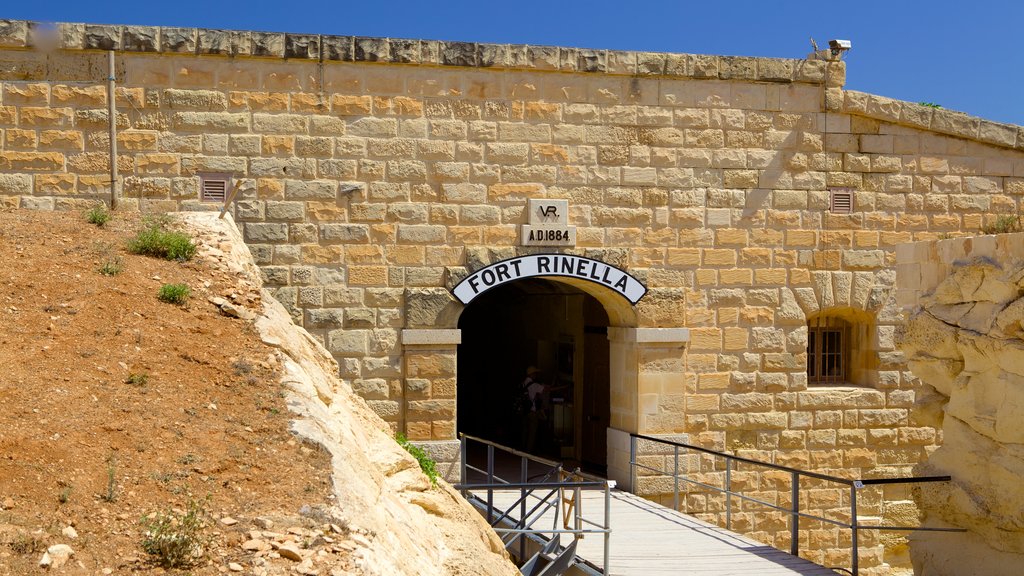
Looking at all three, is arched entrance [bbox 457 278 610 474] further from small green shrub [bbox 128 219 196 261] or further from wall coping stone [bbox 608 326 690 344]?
small green shrub [bbox 128 219 196 261]

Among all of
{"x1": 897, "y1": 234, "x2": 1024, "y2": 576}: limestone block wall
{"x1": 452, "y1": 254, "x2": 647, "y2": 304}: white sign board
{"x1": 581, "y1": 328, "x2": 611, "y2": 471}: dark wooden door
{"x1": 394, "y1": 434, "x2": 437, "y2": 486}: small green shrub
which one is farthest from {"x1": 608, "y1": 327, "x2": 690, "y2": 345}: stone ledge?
{"x1": 897, "y1": 234, "x2": 1024, "y2": 576}: limestone block wall

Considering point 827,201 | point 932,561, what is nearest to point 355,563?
point 932,561

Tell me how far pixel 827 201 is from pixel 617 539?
5.78 metres

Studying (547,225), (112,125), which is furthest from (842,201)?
(112,125)

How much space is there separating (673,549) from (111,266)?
19.2 feet

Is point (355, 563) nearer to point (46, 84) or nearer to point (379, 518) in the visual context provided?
point (379, 518)

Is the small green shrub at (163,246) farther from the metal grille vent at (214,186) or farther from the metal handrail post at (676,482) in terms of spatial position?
the metal handrail post at (676,482)

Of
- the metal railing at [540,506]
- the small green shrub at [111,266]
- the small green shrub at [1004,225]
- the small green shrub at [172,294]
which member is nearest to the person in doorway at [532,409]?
the metal railing at [540,506]

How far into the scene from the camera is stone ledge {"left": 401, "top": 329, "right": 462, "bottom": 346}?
1202 cm

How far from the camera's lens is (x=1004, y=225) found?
42.5ft

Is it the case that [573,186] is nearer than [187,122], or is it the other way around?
[187,122]

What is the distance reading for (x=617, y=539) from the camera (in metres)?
10.2

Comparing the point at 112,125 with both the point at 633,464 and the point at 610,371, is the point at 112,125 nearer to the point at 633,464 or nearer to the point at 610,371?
the point at 610,371

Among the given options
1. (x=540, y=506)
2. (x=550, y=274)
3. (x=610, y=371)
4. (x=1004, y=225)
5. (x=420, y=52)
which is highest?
(x=420, y=52)
